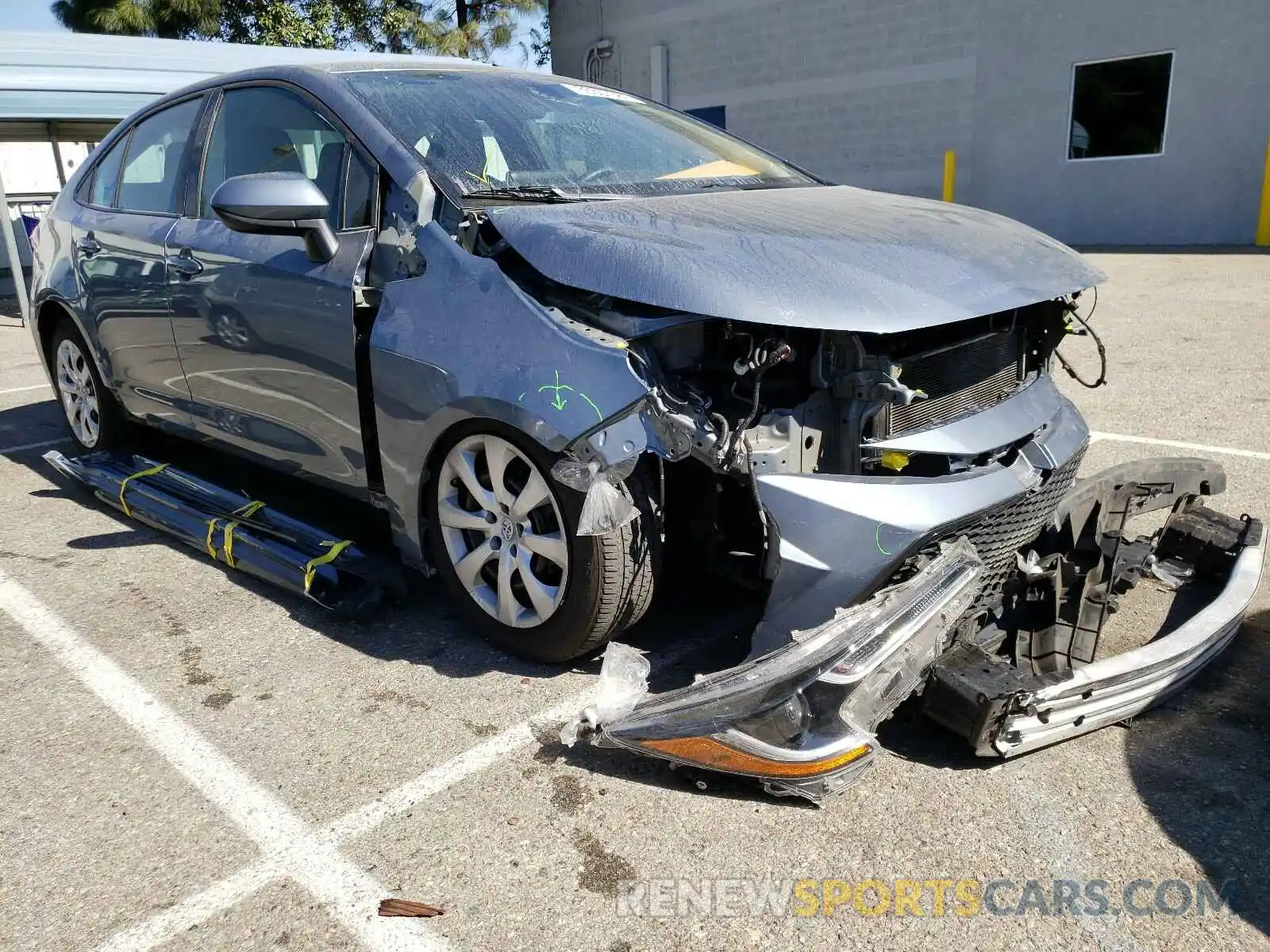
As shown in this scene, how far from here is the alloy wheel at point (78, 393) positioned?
491 cm

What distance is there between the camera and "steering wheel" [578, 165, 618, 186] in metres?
3.22

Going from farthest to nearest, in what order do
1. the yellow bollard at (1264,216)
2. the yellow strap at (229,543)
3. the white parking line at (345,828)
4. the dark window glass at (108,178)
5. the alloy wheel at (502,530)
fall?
the yellow bollard at (1264,216), the dark window glass at (108,178), the yellow strap at (229,543), the alloy wheel at (502,530), the white parking line at (345,828)

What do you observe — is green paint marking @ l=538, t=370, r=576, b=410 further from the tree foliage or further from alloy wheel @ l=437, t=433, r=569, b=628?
the tree foliage

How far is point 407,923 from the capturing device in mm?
2021

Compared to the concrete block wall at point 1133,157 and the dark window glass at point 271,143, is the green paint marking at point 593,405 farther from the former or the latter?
the concrete block wall at point 1133,157

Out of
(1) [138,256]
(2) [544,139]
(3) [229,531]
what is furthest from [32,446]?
(2) [544,139]

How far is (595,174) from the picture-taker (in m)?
3.29

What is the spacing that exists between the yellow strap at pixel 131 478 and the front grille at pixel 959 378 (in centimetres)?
333

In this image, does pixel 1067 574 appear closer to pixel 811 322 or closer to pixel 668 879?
pixel 811 322

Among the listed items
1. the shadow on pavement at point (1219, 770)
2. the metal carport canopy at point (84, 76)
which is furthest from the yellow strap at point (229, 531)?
the metal carport canopy at point (84, 76)

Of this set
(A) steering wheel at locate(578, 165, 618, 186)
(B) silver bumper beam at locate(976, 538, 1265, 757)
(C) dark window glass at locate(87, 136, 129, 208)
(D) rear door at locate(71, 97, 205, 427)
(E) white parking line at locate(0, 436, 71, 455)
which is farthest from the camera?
(E) white parking line at locate(0, 436, 71, 455)

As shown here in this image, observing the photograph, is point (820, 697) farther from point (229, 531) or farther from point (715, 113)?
point (715, 113)

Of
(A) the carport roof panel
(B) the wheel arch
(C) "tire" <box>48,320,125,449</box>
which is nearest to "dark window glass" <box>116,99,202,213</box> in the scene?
(B) the wheel arch

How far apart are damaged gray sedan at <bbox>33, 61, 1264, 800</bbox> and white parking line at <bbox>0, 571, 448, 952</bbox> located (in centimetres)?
68
